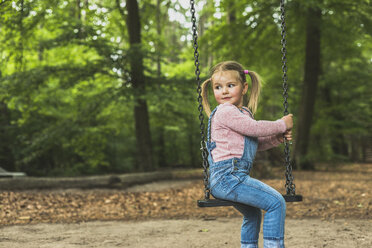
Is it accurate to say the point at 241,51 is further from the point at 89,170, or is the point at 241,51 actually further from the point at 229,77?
the point at 229,77

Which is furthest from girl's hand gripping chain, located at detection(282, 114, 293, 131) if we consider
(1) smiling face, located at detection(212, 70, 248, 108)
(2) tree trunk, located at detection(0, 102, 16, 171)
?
(2) tree trunk, located at detection(0, 102, 16, 171)

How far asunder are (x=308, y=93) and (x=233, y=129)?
428 inches

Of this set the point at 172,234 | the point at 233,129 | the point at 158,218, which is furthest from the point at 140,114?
the point at 233,129

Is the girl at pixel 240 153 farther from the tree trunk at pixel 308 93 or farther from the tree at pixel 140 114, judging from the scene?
the tree trunk at pixel 308 93

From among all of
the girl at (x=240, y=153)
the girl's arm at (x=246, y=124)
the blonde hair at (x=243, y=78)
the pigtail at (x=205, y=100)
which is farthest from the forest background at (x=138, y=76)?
the girl's arm at (x=246, y=124)

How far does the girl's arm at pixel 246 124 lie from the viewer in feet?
9.09

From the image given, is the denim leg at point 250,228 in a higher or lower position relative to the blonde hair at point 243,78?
lower

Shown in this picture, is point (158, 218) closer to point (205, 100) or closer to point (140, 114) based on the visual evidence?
point (205, 100)

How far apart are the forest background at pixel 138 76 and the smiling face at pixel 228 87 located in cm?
479

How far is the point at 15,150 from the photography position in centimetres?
1191

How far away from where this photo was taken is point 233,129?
2.81 metres

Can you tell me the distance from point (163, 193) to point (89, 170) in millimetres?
5716

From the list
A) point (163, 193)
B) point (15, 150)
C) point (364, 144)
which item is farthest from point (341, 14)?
point (364, 144)

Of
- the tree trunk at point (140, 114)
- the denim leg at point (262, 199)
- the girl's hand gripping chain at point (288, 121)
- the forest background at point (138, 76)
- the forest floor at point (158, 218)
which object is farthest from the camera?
the tree trunk at point (140, 114)
